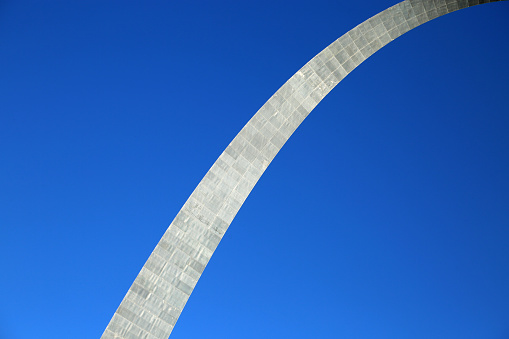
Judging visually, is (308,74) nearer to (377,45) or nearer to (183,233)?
(377,45)

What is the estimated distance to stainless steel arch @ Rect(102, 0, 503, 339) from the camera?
11500 mm

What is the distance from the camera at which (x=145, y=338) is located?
1141 centimetres

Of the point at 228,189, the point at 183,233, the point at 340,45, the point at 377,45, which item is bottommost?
the point at 183,233

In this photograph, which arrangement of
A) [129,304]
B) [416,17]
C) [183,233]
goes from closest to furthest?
[129,304] → [183,233] → [416,17]

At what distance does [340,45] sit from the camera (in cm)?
1451

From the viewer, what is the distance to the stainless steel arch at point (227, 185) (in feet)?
37.7

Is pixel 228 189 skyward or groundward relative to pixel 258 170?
groundward

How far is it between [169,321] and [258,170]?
16.2ft

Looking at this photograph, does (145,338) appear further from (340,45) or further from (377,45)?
(377,45)

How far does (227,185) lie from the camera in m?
12.8

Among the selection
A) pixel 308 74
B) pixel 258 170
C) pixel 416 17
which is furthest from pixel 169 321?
pixel 416 17

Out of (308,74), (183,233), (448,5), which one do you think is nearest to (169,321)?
(183,233)

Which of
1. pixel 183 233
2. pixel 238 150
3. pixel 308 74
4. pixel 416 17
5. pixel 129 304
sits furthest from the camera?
pixel 416 17

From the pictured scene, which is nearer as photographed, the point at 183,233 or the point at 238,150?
the point at 183,233
